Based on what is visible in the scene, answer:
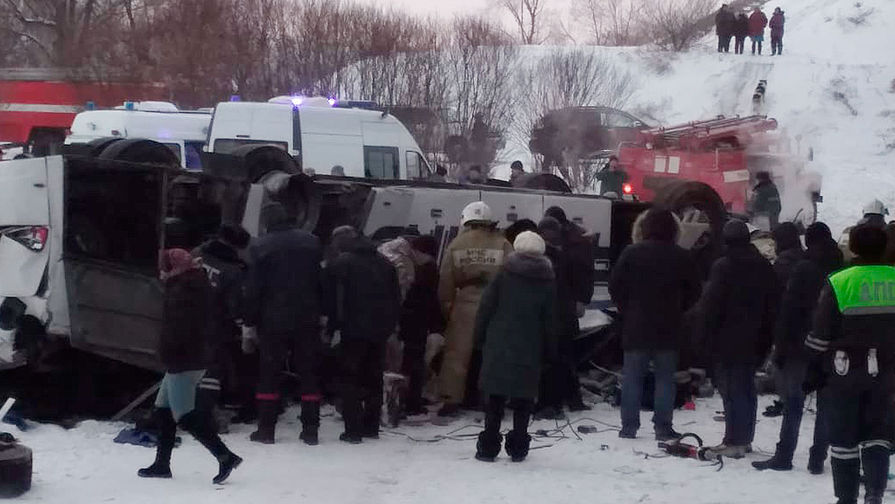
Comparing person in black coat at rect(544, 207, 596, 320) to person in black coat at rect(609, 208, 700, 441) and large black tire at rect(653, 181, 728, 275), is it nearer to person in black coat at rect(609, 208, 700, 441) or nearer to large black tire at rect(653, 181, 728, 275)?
person in black coat at rect(609, 208, 700, 441)

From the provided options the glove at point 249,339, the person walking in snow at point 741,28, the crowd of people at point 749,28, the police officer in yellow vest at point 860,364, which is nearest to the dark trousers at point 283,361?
the glove at point 249,339

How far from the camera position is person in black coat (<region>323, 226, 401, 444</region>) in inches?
387

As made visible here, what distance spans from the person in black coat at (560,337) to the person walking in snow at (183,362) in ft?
11.7

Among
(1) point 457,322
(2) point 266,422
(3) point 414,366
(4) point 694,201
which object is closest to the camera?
(2) point 266,422

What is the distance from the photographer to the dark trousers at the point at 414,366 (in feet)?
35.2

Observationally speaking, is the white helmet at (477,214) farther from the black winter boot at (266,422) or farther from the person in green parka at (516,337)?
the black winter boot at (266,422)

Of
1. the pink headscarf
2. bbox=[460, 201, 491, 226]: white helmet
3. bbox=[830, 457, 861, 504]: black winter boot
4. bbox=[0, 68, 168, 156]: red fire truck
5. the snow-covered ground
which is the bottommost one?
the snow-covered ground

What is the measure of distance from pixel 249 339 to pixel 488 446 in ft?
6.59

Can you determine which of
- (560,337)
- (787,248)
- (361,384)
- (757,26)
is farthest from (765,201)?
(757,26)

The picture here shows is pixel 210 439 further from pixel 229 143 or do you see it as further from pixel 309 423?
pixel 229 143

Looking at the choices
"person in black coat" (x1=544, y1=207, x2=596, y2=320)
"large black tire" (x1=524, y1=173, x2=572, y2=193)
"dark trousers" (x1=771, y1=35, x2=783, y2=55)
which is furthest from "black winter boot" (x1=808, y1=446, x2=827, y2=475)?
"dark trousers" (x1=771, y1=35, x2=783, y2=55)

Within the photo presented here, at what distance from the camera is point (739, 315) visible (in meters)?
9.23

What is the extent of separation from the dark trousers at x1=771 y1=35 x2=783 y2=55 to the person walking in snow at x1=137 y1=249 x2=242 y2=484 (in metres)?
40.5

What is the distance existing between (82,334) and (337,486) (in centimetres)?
265
